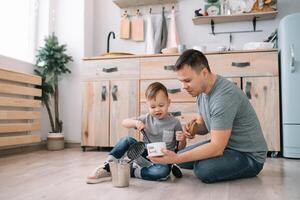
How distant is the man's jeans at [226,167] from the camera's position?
1493 millimetres

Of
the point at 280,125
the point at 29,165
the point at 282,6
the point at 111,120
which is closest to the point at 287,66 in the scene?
the point at 280,125

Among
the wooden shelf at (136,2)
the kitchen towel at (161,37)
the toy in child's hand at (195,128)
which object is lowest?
the toy in child's hand at (195,128)

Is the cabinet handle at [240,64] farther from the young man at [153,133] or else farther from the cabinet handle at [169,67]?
the young man at [153,133]

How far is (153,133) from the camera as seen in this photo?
1.68 meters

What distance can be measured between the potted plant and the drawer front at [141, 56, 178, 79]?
2.97 ft

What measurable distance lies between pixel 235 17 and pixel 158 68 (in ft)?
3.26

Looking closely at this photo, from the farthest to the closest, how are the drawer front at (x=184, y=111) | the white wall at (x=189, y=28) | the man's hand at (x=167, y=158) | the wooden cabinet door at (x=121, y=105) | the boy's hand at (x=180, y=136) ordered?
the white wall at (x=189, y=28), the wooden cabinet door at (x=121, y=105), the drawer front at (x=184, y=111), the boy's hand at (x=180, y=136), the man's hand at (x=167, y=158)

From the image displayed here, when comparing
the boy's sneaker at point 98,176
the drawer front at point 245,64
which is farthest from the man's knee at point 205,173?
the drawer front at point 245,64

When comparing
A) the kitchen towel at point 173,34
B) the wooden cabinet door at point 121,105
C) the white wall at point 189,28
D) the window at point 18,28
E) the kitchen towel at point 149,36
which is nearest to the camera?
the wooden cabinet door at point 121,105

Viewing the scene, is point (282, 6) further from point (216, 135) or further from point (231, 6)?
point (216, 135)

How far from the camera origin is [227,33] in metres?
3.25

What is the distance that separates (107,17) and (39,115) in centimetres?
139

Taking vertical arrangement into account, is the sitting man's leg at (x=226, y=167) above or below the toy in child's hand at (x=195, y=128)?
below

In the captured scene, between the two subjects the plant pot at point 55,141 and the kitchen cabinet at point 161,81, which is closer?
the kitchen cabinet at point 161,81
